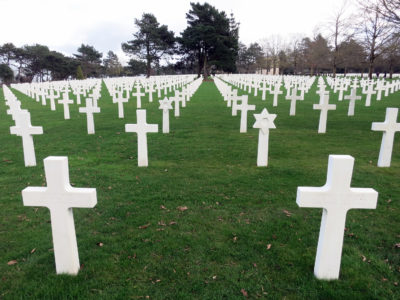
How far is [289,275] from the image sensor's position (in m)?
2.84

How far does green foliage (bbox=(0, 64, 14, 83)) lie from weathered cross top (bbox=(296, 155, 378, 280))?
198ft

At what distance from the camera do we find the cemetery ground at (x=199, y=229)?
2.72m

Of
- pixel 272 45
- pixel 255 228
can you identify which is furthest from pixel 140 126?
pixel 272 45

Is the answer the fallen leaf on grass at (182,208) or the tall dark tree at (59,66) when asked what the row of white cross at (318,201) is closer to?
the fallen leaf on grass at (182,208)

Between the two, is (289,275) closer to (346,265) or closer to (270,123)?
(346,265)

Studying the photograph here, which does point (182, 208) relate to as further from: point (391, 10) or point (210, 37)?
point (210, 37)

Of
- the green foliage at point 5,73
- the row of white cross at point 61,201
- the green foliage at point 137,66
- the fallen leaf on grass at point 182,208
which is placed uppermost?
the green foliage at point 137,66

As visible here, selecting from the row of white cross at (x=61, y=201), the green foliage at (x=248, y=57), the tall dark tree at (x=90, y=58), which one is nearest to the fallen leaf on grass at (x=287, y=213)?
the row of white cross at (x=61, y=201)

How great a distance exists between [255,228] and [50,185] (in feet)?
7.79

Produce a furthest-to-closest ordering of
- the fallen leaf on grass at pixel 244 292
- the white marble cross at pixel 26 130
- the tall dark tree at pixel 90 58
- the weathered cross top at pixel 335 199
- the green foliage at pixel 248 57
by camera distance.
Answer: the green foliage at pixel 248 57, the tall dark tree at pixel 90 58, the white marble cross at pixel 26 130, the fallen leaf on grass at pixel 244 292, the weathered cross top at pixel 335 199

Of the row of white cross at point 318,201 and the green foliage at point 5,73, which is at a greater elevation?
the green foliage at point 5,73

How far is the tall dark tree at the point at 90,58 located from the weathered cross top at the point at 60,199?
234 ft

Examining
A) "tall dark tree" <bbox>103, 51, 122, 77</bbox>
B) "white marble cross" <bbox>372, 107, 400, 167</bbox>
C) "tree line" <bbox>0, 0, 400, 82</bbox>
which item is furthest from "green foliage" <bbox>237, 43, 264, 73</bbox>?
"white marble cross" <bbox>372, 107, 400, 167</bbox>

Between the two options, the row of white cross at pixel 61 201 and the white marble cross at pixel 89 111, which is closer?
the row of white cross at pixel 61 201
